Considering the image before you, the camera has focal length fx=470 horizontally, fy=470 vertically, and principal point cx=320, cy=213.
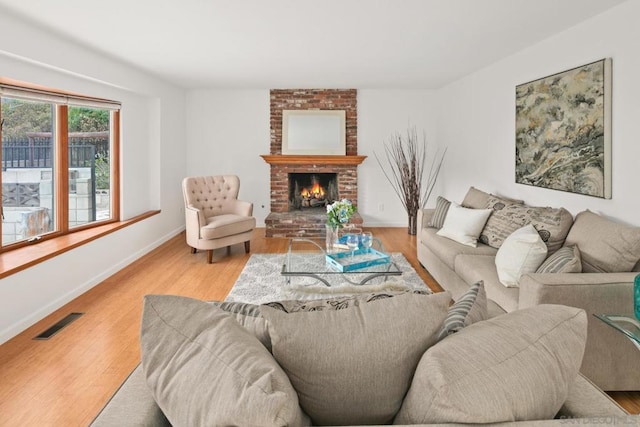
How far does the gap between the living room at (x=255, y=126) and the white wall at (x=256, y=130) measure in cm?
2

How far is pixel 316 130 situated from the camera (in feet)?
25.2

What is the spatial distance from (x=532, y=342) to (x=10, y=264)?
12.1 feet

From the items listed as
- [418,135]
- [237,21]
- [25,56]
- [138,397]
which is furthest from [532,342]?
[418,135]

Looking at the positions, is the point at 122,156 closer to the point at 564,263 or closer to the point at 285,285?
the point at 285,285

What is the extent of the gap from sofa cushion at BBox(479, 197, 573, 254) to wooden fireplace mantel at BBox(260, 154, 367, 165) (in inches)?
127

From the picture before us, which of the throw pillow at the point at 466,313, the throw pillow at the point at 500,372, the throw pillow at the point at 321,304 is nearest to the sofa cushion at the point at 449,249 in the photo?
the throw pillow at the point at 466,313

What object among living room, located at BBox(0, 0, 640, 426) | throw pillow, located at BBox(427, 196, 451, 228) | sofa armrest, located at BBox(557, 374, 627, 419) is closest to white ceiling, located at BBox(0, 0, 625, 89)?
living room, located at BBox(0, 0, 640, 426)

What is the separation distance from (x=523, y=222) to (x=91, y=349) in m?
3.40

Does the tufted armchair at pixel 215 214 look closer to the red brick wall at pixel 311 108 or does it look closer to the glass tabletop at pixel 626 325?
the red brick wall at pixel 311 108

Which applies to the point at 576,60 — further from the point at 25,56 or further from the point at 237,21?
the point at 25,56

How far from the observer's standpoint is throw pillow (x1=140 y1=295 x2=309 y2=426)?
0.92m

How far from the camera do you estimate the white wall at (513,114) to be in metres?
3.11

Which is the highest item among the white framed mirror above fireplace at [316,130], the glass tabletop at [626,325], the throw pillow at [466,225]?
the white framed mirror above fireplace at [316,130]

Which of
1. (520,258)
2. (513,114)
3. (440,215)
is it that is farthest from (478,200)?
(520,258)
